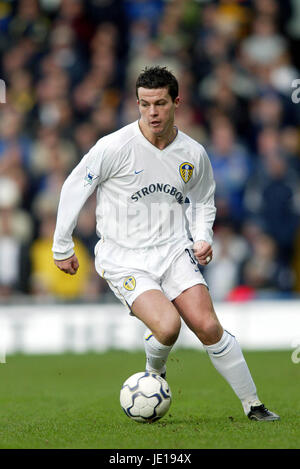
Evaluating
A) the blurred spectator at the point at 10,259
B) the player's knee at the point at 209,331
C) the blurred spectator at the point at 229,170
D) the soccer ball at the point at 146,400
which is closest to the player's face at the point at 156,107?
the player's knee at the point at 209,331

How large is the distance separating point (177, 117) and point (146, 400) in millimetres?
9062

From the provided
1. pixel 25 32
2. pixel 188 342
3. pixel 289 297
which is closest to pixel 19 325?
pixel 188 342

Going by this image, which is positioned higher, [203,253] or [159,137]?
[159,137]

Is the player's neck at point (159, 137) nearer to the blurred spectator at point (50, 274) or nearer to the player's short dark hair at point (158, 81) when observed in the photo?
the player's short dark hair at point (158, 81)

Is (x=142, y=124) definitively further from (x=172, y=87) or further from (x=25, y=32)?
(x=25, y=32)

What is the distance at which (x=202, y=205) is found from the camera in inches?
283

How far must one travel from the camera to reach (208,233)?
275 inches

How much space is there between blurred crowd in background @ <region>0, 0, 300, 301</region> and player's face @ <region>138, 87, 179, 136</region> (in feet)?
22.7

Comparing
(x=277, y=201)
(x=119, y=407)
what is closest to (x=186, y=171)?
(x=119, y=407)

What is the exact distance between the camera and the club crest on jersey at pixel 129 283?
21.9ft

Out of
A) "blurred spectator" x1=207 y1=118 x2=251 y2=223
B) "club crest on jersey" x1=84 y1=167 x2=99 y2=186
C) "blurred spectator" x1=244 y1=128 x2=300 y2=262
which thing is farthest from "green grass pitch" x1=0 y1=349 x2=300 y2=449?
"blurred spectator" x1=207 y1=118 x2=251 y2=223

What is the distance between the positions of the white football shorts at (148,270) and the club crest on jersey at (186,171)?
0.53m

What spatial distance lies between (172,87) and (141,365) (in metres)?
5.15

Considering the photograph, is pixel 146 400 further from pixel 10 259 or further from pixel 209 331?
pixel 10 259
